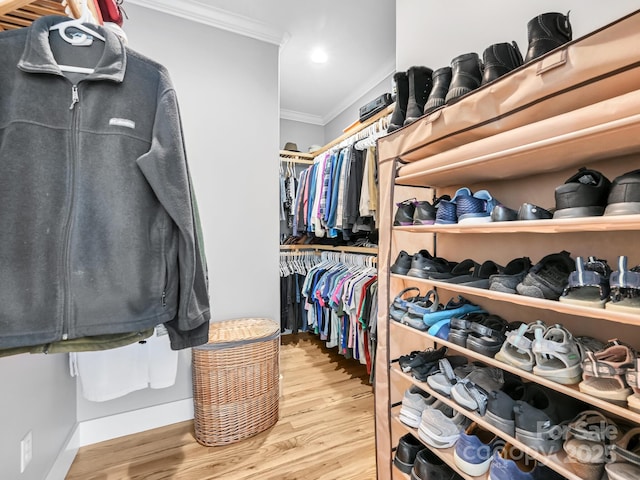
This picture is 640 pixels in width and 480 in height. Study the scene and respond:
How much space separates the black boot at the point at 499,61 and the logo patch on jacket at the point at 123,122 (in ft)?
3.52

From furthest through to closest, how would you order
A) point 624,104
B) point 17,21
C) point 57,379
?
point 57,379 → point 17,21 → point 624,104

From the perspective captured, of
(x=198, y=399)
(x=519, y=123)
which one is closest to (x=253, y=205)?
(x=198, y=399)

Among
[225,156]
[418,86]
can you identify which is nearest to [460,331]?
[418,86]

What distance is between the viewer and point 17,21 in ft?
2.54

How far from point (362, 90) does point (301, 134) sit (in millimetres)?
1074

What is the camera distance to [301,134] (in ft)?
12.6

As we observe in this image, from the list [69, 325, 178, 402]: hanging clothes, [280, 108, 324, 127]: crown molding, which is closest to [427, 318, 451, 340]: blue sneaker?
[69, 325, 178, 402]: hanging clothes

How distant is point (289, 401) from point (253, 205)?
1.42m

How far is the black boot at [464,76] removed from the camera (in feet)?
3.30

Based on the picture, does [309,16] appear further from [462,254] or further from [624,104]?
[624,104]

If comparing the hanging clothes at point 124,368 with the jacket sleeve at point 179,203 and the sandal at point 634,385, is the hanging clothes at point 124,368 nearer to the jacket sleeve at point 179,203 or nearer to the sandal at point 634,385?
the jacket sleeve at point 179,203

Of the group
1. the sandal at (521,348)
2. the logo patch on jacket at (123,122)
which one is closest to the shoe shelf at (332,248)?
the sandal at (521,348)

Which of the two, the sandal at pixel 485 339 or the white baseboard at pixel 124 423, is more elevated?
the sandal at pixel 485 339

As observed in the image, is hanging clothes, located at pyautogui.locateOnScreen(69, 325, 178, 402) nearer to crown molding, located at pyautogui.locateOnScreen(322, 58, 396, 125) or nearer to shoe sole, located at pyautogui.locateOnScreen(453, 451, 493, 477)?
shoe sole, located at pyautogui.locateOnScreen(453, 451, 493, 477)
